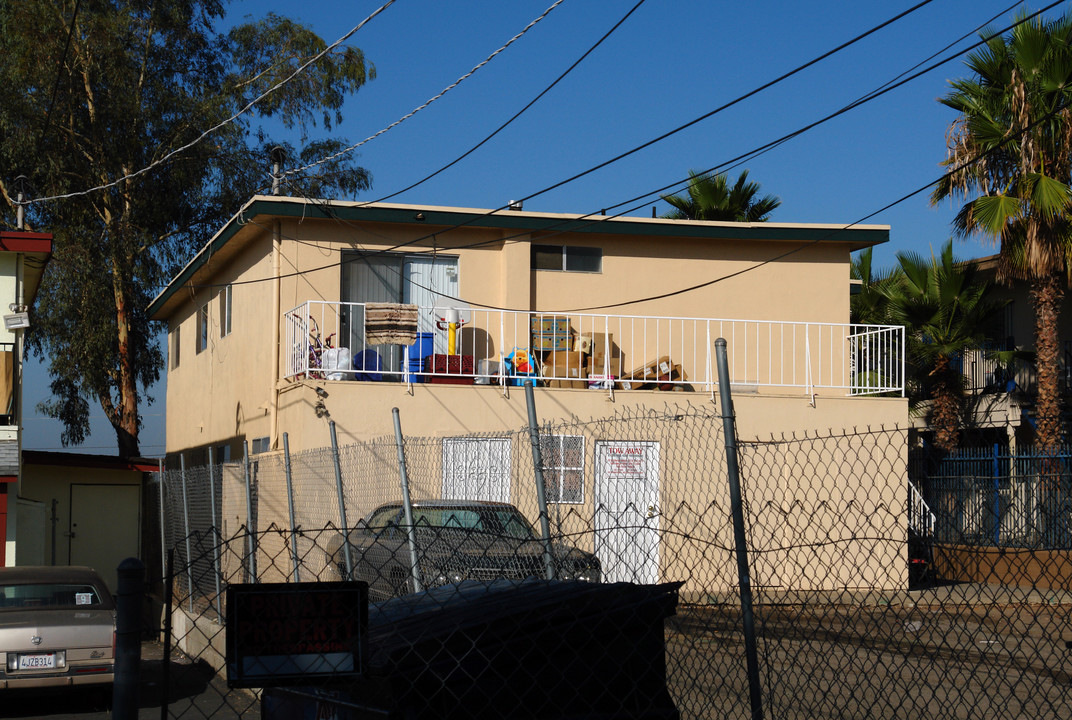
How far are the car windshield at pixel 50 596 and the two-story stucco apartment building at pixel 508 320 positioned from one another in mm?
5000

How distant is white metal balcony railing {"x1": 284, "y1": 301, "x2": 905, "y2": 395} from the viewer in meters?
15.6

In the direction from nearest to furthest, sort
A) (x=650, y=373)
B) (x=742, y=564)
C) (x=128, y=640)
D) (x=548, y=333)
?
(x=128, y=640), (x=742, y=564), (x=650, y=373), (x=548, y=333)

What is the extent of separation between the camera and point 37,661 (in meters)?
8.84

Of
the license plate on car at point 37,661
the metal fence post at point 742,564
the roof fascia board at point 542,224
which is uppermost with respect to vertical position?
the roof fascia board at point 542,224

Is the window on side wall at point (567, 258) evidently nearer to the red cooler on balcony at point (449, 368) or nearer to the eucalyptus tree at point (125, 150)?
the red cooler on balcony at point (449, 368)

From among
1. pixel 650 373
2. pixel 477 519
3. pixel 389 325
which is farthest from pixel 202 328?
pixel 477 519

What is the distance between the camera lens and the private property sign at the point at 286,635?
99.3 inches

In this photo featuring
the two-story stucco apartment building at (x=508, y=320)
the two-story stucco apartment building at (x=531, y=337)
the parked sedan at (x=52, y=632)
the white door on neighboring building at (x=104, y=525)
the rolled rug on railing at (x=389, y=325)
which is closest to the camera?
the parked sedan at (x=52, y=632)

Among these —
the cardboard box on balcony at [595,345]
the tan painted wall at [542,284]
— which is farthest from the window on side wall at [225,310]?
the cardboard box on balcony at [595,345]

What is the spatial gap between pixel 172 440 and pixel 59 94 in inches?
352

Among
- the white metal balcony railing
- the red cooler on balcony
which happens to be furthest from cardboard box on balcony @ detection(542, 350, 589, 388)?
the red cooler on balcony

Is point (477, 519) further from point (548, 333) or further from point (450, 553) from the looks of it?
point (548, 333)

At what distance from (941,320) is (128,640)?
76.0 ft

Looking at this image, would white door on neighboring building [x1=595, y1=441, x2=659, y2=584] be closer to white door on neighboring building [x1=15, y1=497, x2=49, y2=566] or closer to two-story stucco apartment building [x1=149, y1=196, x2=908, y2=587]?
two-story stucco apartment building [x1=149, y1=196, x2=908, y2=587]
